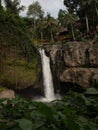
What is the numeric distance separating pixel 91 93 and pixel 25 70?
21203 millimetres

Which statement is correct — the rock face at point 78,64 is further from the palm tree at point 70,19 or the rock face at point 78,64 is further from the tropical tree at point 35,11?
the tropical tree at point 35,11

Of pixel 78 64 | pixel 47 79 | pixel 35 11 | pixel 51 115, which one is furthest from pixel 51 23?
pixel 51 115

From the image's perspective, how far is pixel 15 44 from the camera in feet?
75.2

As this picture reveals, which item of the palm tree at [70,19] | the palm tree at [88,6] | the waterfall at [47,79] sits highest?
the palm tree at [88,6]

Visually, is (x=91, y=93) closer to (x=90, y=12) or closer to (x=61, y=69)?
(x=61, y=69)

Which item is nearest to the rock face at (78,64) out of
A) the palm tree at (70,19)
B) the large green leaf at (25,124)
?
the palm tree at (70,19)

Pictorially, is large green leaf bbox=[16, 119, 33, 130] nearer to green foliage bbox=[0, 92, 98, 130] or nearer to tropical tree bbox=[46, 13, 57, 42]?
green foliage bbox=[0, 92, 98, 130]

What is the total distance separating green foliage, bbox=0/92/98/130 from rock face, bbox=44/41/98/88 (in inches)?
831

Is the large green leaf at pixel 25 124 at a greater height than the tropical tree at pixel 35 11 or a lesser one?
lesser

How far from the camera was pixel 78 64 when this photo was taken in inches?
944

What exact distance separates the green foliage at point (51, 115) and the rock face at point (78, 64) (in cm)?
2111

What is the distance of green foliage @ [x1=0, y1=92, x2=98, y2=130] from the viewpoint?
121 cm

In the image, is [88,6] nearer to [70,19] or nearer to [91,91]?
[70,19]

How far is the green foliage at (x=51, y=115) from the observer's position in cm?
121
